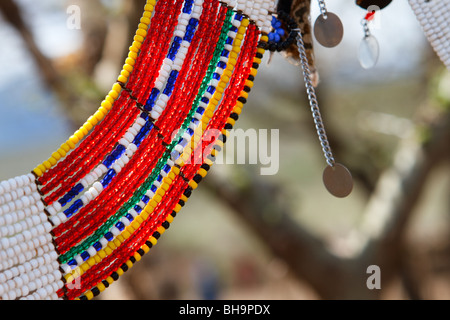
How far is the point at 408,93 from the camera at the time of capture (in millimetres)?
5996

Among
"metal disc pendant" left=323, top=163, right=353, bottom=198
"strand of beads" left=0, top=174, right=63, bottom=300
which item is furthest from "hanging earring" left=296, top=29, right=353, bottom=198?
"strand of beads" left=0, top=174, right=63, bottom=300

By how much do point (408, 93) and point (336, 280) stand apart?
12.2 feet

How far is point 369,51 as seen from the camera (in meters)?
1.38

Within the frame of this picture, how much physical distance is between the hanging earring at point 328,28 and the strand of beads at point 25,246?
2.39ft

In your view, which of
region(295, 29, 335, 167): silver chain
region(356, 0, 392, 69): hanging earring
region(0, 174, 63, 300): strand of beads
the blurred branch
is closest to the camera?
region(0, 174, 63, 300): strand of beads

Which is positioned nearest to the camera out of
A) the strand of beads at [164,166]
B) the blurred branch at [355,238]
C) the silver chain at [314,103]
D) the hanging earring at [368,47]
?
the strand of beads at [164,166]

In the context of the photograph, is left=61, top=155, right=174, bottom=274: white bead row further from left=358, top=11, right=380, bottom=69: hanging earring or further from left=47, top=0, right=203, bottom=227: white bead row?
left=358, top=11, right=380, bottom=69: hanging earring

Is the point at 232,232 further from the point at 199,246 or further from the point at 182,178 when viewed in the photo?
the point at 182,178

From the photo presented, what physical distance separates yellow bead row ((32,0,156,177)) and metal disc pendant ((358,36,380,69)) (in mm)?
622

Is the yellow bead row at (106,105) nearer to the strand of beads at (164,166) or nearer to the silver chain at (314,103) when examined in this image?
the strand of beads at (164,166)

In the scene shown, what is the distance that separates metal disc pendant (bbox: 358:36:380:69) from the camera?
54.1 inches

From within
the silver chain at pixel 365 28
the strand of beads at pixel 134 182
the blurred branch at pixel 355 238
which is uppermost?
the blurred branch at pixel 355 238

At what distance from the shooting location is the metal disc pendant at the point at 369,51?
1.37 m

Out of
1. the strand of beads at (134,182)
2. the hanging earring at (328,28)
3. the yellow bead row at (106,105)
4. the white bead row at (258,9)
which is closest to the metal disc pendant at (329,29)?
the hanging earring at (328,28)
